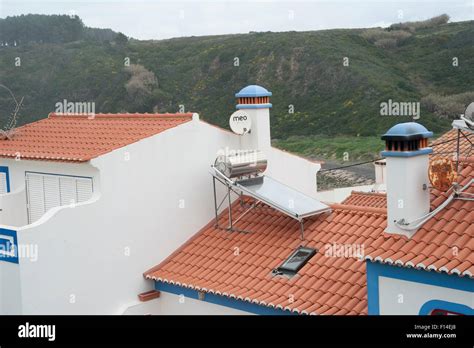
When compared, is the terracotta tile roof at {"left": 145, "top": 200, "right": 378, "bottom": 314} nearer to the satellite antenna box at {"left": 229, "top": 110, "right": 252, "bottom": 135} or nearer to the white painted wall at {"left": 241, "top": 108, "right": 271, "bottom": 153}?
the white painted wall at {"left": 241, "top": 108, "right": 271, "bottom": 153}

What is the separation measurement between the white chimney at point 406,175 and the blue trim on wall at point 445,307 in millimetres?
1005

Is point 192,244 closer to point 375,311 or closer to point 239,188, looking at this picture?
point 239,188

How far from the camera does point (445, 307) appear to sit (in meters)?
8.77

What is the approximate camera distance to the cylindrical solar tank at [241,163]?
13.6 m

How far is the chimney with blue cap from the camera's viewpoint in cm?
1477

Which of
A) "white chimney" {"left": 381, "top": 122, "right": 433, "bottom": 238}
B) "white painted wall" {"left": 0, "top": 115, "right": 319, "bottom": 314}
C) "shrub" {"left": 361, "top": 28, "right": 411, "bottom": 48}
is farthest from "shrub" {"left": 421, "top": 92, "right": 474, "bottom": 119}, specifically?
"white chimney" {"left": 381, "top": 122, "right": 433, "bottom": 238}

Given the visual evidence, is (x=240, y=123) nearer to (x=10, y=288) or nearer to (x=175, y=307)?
(x=175, y=307)

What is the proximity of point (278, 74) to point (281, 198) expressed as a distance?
53.3m

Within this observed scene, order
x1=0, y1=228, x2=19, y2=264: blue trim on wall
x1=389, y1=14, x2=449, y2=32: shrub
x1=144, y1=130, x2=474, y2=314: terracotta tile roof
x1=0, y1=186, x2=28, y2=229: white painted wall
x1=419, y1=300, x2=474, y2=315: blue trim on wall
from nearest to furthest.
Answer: x1=419, y1=300, x2=474, y2=315: blue trim on wall, x1=144, y1=130, x2=474, y2=314: terracotta tile roof, x1=0, y1=228, x2=19, y2=264: blue trim on wall, x1=0, y1=186, x2=28, y2=229: white painted wall, x1=389, y1=14, x2=449, y2=32: shrub

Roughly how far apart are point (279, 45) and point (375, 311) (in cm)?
6240

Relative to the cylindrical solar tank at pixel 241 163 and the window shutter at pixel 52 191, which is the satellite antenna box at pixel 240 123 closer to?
the cylindrical solar tank at pixel 241 163

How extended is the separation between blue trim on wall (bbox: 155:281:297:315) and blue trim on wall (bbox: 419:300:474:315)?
2485mm

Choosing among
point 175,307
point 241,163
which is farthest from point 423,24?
point 175,307
